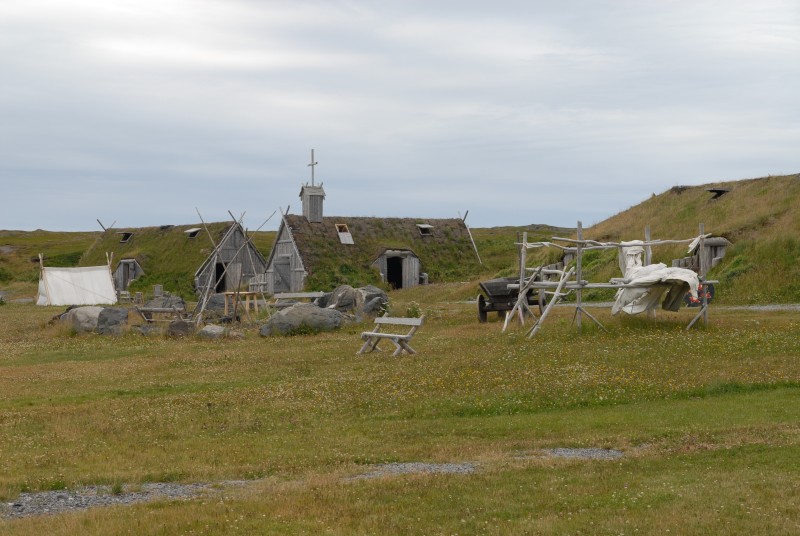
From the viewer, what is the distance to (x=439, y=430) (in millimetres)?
18625

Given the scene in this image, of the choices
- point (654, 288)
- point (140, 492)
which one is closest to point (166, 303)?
point (654, 288)

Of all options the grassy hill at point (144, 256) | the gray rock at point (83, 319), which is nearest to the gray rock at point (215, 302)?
the gray rock at point (83, 319)

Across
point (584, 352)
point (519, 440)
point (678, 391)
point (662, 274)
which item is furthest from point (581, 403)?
point (662, 274)

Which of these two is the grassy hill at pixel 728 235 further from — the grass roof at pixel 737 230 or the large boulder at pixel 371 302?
the large boulder at pixel 371 302

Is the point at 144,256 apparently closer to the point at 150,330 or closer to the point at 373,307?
the point at 373,307

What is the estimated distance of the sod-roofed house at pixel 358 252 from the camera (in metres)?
72.8

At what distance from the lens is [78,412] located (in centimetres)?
2173

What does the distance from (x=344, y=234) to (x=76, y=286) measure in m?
21.5

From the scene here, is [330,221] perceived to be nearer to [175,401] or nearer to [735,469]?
[175,401]

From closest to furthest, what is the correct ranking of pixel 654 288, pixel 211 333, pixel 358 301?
pixel 654 288, pixel 211 333, pixel 358 301

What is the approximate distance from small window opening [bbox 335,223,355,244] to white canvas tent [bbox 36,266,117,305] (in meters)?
18.4

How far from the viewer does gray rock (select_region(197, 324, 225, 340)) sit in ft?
128

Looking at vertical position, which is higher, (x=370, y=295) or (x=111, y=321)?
(x=370, y=295)

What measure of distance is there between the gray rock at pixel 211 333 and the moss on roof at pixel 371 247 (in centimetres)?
3069
